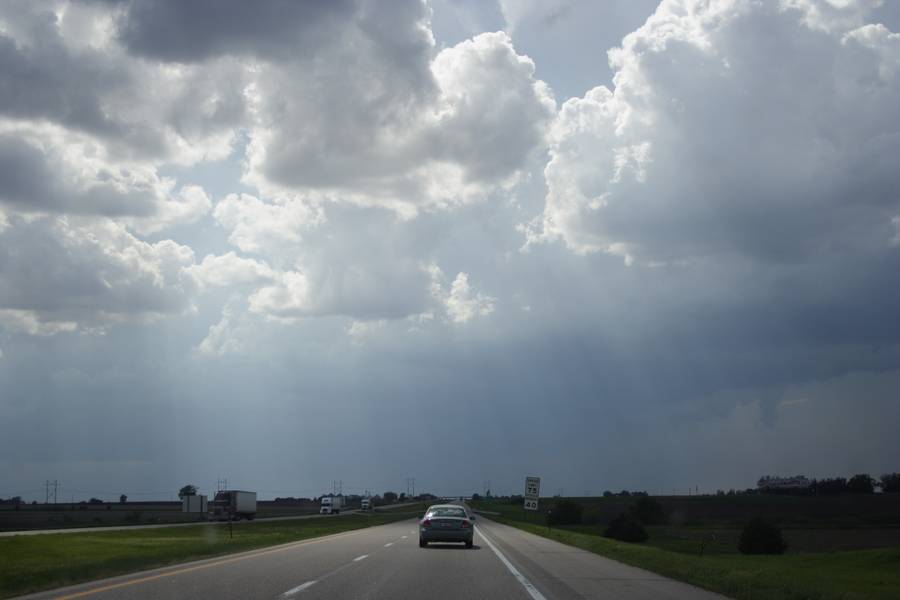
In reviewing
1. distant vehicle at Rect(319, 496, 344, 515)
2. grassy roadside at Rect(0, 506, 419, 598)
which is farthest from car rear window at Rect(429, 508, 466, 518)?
distant vehicle at Rect(319, 496, 344, 515)

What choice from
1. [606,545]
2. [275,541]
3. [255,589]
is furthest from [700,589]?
[275,541]

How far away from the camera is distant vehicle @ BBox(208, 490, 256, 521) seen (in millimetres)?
87500

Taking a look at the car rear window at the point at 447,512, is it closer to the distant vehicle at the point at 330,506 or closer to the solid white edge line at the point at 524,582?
the solid white edge line at the point at 524,582

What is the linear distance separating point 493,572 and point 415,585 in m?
4.38

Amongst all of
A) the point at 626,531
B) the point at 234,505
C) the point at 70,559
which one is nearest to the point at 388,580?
the point at 70,559

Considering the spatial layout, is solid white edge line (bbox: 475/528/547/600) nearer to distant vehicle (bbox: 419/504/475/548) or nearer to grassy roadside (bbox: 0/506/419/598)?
distant vehicle (bbox: 419/504/475/548)

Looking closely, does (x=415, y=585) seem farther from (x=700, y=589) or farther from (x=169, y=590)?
(x=700, y=589)

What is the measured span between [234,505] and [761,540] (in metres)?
51.4

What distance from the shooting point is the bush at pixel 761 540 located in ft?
211

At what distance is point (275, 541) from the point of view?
131 feet

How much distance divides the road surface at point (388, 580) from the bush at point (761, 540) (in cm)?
4218

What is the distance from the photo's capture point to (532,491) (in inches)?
1930

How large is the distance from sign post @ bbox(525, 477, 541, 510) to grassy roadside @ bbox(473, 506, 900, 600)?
2.38 m

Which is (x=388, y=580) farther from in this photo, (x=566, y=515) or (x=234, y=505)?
(x=566, y=515)
